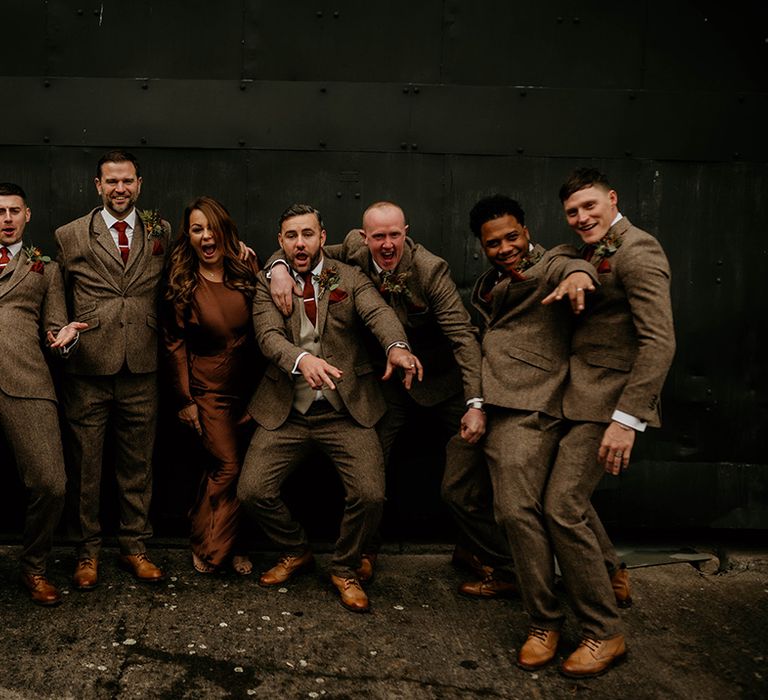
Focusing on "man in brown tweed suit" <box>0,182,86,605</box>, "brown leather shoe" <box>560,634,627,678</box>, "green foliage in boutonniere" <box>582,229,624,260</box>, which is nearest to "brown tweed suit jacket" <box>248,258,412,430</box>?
"man in brown tweed suit" <box>0,182,86,605</box>

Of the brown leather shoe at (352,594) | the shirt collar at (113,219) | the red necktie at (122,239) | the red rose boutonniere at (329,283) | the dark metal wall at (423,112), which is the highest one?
the dark metal wall at (423,112)

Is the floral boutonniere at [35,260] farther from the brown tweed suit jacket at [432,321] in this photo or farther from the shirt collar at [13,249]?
the brown tweed suit jacket at [432,321]

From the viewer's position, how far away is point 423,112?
4348mm

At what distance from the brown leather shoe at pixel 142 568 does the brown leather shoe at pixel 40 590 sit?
367 mm

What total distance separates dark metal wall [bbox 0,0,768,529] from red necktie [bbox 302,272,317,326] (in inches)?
25.6

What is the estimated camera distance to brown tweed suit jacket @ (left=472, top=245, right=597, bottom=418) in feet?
11.2

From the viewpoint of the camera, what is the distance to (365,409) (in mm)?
3924

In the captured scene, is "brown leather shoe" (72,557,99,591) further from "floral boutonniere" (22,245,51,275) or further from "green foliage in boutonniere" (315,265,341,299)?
"green foliage in boutonniere" (315,265,341,299)

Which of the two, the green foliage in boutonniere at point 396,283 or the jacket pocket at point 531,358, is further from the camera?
the green foliage in boutonniere at point 396,283

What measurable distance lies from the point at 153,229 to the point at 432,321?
144cm

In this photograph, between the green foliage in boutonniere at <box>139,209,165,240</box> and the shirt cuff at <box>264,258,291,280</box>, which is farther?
the green foliage in boutonniere at <box>139,209,165,240</box>

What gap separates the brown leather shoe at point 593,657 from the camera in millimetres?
3225

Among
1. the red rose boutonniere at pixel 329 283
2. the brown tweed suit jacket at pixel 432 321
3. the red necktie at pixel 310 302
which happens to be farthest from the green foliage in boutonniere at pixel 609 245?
the red necktie at pixel 310 302

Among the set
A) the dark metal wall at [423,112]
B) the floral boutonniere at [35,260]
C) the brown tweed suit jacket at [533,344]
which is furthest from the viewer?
the dark metal wall at [423,112]
